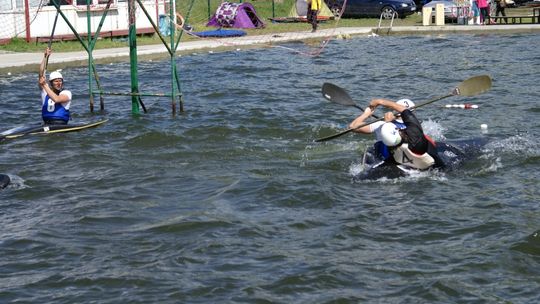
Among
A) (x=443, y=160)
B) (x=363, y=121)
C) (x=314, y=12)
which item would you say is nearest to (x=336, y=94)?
(x=363, y=121)

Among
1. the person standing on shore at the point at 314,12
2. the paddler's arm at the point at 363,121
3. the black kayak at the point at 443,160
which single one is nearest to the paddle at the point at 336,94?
the paddler's arm at the point at 363,121

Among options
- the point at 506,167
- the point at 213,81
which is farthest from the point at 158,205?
the point at 213,81

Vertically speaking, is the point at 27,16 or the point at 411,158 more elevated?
the point at 27,16

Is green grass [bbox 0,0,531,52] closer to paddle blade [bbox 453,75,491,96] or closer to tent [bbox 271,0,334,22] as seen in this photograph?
tent [bbox 271,0,334,22]

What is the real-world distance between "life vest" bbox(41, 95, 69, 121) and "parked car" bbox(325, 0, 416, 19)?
22.7 metres

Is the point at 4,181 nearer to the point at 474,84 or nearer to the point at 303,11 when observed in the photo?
the point at 474,84

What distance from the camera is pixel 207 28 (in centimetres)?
3181

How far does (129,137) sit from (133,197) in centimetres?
379

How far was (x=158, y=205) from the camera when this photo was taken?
10.8 m

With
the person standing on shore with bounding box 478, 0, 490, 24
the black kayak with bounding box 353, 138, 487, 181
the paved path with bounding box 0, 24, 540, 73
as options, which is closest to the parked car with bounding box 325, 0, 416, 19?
the person standing on shore with bounding box 478, 0, 490, 24

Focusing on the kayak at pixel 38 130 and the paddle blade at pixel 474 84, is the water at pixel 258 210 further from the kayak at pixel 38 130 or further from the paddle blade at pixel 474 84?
the paddle blade at pixel 474 84

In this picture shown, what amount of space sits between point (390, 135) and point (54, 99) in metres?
5.92

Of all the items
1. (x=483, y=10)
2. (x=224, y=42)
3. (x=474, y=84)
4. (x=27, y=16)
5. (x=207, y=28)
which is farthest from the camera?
(x=483, y=10)

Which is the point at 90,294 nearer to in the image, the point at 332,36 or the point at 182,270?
the point at 182,270
